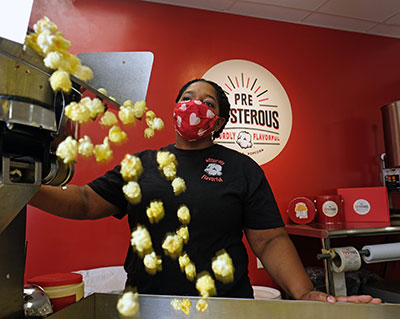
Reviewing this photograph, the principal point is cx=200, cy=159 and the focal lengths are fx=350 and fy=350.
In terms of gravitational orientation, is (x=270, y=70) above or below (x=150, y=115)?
above

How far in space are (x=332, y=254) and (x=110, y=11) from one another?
2.37 metres

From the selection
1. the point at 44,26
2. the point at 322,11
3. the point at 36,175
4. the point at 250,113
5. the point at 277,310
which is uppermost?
the point at 322,11

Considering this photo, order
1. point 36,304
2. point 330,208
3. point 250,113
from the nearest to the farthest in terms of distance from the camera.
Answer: point 36,304 < point 330,208 < point 250,113

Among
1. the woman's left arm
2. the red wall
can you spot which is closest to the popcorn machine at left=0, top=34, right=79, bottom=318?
the woman's left arm

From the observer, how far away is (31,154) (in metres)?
0.67

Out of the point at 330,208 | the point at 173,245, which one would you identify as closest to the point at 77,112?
the point at 173,245

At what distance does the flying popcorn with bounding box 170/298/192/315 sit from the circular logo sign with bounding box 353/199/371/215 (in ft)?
7.90

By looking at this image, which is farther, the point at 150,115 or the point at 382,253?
the point at 382,253

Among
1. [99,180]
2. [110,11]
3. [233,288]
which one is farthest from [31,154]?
[110,11]

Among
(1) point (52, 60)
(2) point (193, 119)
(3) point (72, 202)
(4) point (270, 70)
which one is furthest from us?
(4) point (270, 70)

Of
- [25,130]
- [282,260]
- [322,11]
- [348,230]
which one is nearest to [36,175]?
[25,130]

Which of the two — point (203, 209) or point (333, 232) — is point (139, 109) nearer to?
point (203, 209)

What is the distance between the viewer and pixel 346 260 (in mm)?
2285

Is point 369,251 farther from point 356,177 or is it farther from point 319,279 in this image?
point 356,177
